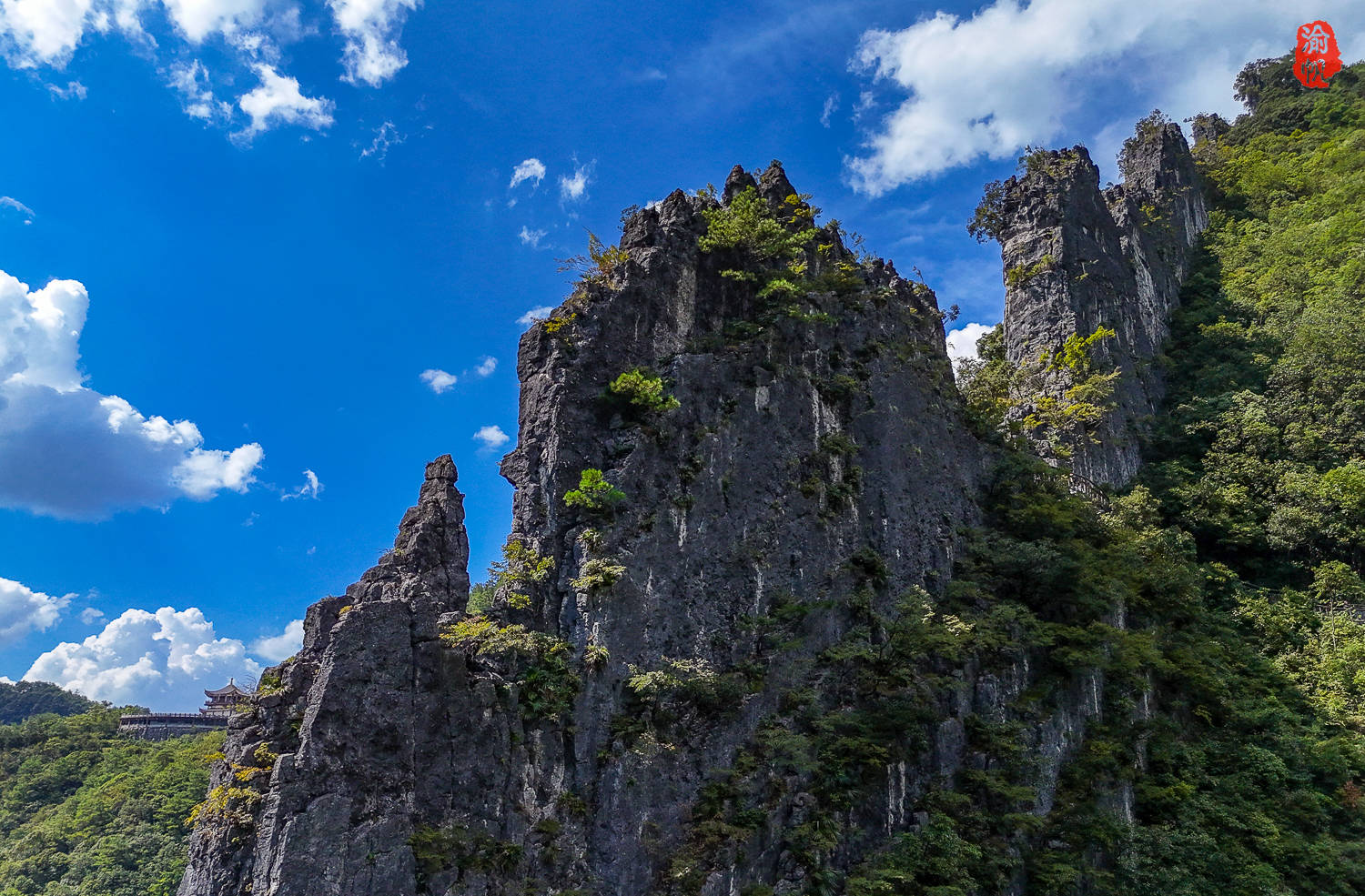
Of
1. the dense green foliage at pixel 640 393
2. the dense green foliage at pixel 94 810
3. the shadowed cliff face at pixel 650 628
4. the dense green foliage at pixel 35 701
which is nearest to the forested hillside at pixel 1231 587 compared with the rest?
the shadowed cliff face at pixel 650 628

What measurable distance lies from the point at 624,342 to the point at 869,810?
10840 mm

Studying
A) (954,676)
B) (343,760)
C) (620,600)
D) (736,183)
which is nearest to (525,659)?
(620,600)

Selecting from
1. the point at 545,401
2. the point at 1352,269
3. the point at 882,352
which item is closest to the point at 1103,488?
the point at 882,352

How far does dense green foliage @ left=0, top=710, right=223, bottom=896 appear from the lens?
35094mm

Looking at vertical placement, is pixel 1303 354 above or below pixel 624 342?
above

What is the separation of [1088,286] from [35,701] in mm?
102082

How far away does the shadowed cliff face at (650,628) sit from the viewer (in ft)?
36.4

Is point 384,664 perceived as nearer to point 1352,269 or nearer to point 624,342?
point 624,342

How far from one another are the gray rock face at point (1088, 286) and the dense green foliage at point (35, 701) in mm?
91169

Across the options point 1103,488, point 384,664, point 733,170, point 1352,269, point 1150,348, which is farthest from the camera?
point 1150,348

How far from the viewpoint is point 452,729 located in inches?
471

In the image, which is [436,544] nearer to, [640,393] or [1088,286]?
[640,393]

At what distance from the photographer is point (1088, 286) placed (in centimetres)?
3212

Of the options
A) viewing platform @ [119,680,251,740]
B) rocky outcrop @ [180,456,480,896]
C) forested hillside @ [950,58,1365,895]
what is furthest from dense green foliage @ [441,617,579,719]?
viewing platform @ [119,680,251,740]
